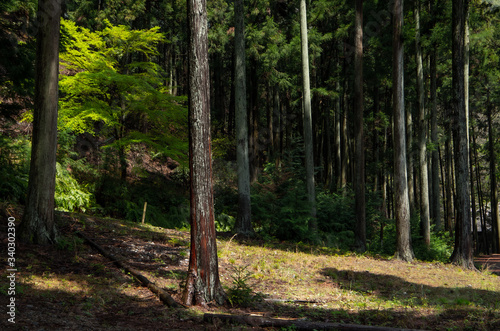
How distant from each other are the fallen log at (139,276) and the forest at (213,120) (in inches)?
10.9

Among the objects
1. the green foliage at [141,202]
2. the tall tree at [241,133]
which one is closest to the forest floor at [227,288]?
the tall tree at [241,133]

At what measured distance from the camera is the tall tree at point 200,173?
5367 mm

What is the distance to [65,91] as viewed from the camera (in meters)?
13.4

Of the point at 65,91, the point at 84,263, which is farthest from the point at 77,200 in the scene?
the point at 84,263

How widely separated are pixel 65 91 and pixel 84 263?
9.17 meters

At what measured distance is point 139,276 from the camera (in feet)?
19.7

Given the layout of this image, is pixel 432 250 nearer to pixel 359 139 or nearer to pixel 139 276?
pixel 359 139

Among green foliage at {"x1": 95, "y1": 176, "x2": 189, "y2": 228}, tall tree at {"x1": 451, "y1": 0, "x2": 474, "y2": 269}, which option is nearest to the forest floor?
tall tree at {"x1": 451, "y1": 0, "x2": 474, "y2": 269}

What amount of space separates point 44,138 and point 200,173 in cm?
342

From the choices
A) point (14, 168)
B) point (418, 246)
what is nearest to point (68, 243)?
point (14, 168)

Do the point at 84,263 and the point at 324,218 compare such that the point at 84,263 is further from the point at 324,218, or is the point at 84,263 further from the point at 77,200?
the point at 324,218

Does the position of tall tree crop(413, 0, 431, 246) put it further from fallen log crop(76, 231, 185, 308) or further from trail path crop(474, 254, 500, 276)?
fallen log crop(76, 231, 185, 308)

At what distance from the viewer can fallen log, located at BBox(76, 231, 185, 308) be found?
16.8ft

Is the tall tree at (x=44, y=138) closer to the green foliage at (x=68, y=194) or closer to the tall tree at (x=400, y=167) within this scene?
the green foliage at (x=68, y=194)
